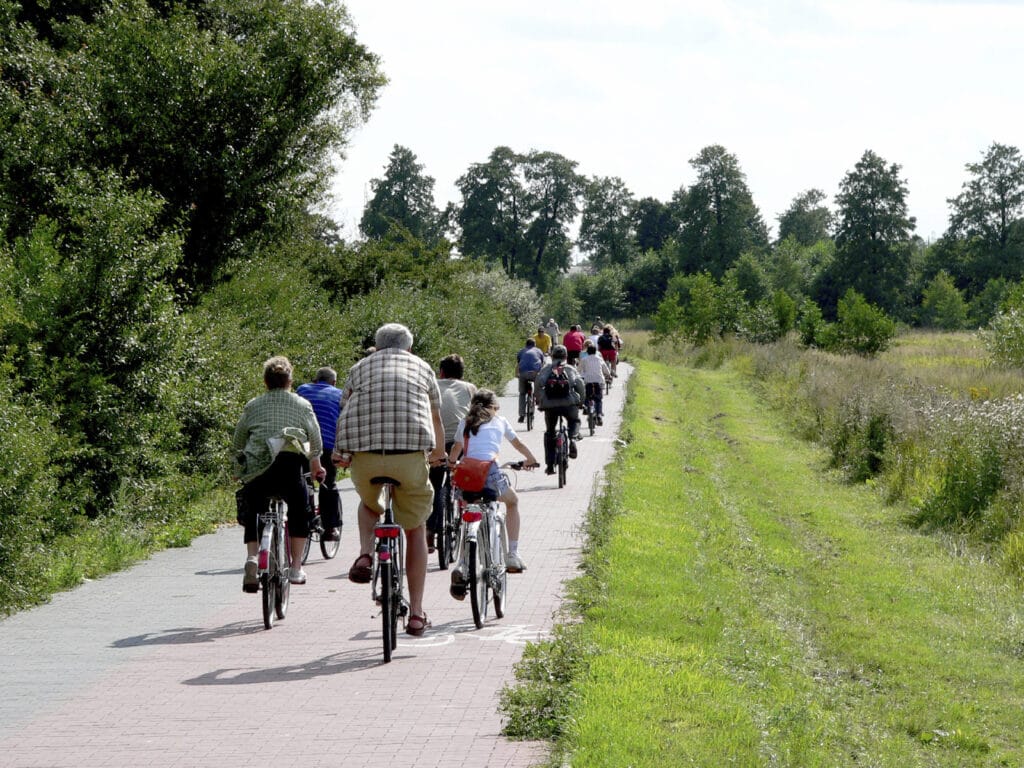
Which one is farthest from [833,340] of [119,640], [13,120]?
[119,640]

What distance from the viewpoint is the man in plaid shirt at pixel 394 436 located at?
7.30 meters

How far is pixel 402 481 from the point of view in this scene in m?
7.36

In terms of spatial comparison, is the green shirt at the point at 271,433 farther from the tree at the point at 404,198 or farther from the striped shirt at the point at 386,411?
the tree at the point at 404,198

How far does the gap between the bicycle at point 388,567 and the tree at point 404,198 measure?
96.3 m

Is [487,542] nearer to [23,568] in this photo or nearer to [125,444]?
[23,568]

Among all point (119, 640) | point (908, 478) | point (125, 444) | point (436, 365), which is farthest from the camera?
point (436, 365)

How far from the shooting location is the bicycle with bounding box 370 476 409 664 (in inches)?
286

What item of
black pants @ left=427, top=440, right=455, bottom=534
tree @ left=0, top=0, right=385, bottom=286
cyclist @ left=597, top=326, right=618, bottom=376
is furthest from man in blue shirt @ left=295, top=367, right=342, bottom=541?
cyclist @ left=597, top=326, right=618, bottom=376

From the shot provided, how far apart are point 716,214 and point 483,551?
104 metres

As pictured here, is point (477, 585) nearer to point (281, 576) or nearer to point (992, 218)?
point (281, 576)

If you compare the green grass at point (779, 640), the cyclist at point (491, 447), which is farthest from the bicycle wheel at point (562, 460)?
the cyclist at point (491, 447)

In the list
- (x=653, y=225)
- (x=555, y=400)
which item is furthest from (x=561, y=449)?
(x=653, y=225)

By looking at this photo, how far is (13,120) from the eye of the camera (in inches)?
818

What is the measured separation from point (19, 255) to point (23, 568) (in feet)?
15.6
